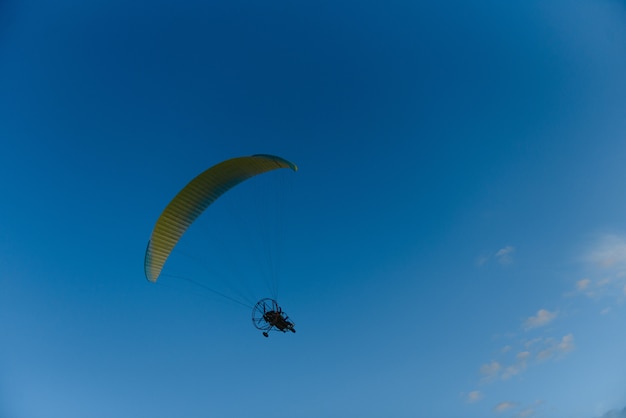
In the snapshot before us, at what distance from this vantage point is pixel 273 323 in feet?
63.0

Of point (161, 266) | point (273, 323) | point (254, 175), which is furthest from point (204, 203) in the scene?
point (273, 323)

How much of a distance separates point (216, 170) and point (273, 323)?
903cm

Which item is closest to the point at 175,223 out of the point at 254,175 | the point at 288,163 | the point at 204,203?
the point at 204,203

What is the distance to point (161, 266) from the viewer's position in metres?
18.9

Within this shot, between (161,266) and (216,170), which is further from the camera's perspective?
(161,266)

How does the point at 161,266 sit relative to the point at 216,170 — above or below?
below

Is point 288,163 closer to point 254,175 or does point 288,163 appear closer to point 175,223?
point 254,175

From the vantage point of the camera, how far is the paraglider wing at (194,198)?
56.6 ft

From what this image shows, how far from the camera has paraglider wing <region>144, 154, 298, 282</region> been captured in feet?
56.6

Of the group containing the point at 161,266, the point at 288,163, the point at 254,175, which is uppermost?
the point at 254,175

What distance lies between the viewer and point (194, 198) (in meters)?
17.9

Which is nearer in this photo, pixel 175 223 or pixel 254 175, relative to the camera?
pixel 175 223

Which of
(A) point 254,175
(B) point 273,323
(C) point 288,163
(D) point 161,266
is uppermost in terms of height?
(A) point 254,175

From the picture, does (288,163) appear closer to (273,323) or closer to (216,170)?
(216,170)
